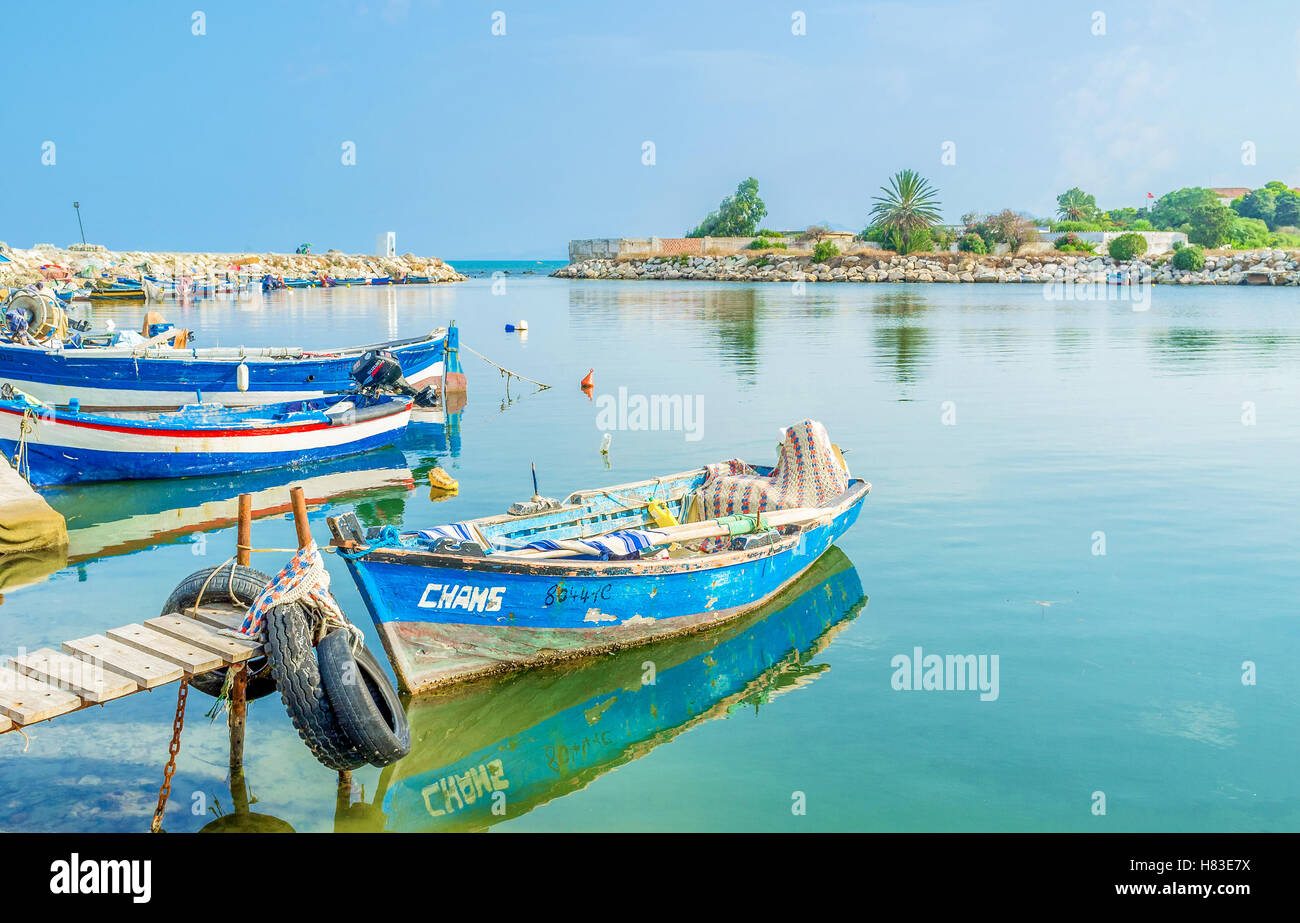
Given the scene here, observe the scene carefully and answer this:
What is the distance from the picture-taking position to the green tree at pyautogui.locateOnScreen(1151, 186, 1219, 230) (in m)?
133

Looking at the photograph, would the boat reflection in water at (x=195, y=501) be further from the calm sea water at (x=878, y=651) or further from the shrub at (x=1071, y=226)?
the shrub at (x=1071, y=226)

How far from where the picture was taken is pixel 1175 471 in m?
21.6

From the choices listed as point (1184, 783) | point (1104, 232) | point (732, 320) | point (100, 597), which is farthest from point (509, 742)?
point (1104, 232)

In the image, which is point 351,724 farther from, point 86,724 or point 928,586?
point 928,586

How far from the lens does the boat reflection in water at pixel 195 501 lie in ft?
57.5

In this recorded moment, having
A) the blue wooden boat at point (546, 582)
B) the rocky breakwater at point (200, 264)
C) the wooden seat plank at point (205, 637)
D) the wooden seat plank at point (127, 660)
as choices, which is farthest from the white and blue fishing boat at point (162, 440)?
the rocky breakwater at point (200, 264)

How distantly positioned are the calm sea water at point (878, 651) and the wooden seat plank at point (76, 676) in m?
1.45

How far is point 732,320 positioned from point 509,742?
2026 inches

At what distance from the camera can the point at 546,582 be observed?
36.2 ft

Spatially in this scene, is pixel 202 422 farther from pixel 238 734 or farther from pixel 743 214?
pixel 743 214

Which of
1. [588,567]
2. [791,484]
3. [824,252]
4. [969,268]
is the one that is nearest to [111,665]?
[588,567]

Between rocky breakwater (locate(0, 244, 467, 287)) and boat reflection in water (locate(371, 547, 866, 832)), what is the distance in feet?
259

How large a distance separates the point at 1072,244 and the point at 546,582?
114 metres

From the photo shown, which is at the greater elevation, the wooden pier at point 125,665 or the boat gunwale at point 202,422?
the boat gunwale at point 202,422
